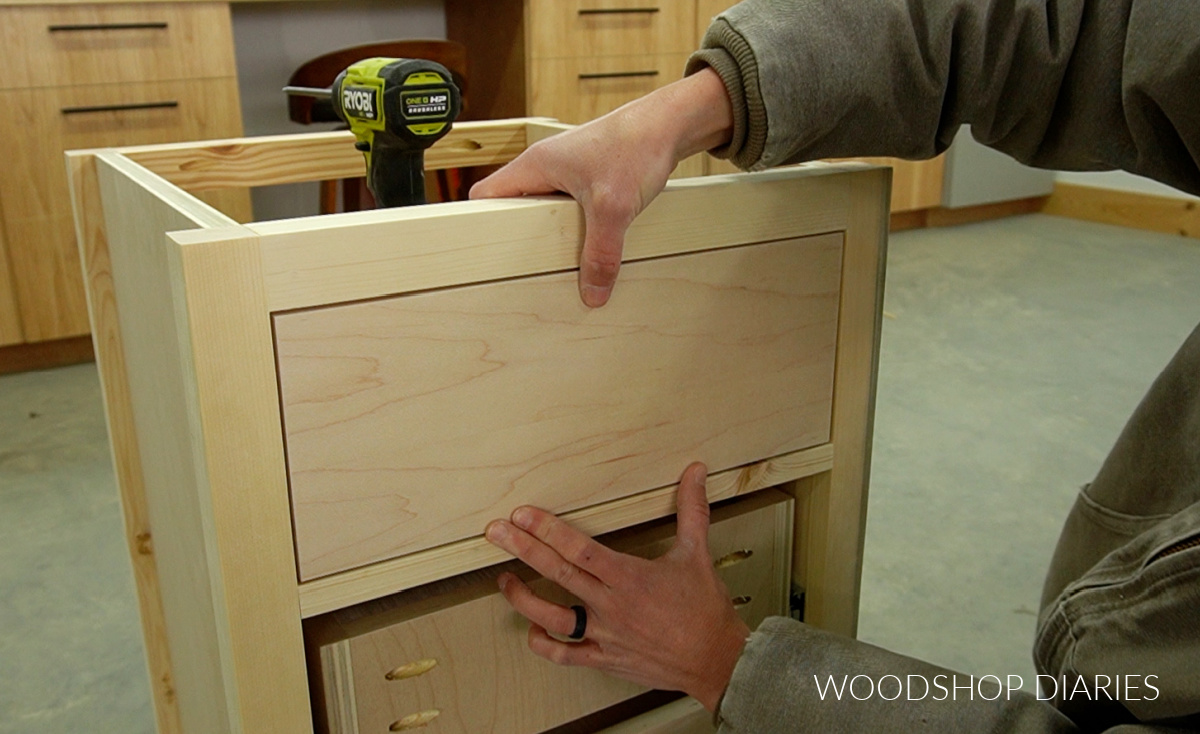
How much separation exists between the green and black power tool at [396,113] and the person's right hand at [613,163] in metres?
0.16

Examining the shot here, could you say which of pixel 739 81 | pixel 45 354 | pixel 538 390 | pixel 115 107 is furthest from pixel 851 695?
pixel 45 354

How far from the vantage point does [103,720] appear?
1.20 metres

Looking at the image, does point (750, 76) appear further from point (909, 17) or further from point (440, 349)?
point (440, 349)

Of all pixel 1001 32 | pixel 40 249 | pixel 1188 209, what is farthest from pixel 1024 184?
pixel 1001 32

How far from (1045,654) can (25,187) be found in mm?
2174

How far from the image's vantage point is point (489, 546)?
63cm

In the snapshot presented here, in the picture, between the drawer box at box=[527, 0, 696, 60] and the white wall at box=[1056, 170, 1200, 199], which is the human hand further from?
the white wall at box=[1056, 170, 1200, 199]

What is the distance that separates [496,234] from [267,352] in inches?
5.3

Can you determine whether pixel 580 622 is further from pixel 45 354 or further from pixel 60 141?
pixel 45 354

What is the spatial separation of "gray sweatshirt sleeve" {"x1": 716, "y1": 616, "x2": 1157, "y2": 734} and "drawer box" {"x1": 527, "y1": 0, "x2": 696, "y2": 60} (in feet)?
7.17

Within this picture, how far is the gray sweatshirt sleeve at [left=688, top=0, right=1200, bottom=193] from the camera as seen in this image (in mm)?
601

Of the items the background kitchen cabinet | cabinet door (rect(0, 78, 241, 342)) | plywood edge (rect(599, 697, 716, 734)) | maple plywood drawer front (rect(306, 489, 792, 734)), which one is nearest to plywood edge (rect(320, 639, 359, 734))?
maple plywood drawer front (rect(306, 489, 792, 734))

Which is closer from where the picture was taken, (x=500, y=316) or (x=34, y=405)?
(x=500, y=316)

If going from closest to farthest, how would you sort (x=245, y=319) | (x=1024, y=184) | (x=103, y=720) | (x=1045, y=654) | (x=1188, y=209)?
1. (x=245, y=319)
2. (x=1045, y=654)
3. (x=103, y=720)
4. (x=1188, y=209)
5. (x=1024, y=184)
